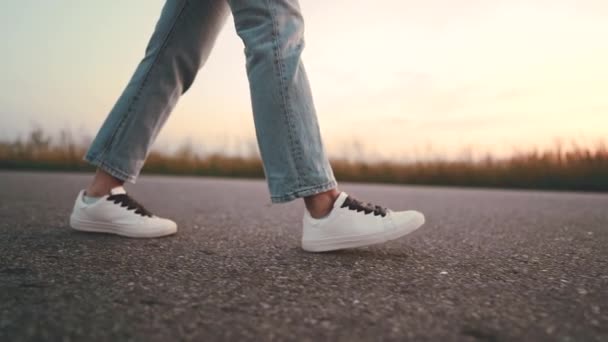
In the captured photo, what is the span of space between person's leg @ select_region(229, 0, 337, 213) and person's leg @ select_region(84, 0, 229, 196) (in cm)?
40

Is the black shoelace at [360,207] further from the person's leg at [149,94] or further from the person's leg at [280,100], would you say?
the person's leg at [149,94]

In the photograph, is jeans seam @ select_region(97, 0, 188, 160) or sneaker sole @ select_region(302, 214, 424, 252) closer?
sneaker sole @ select_region(302, 214, 424, 252)

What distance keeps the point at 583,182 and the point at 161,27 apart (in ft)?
24.7

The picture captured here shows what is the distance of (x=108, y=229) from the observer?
2059 millimetres

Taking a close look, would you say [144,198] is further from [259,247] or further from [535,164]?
[535,164]

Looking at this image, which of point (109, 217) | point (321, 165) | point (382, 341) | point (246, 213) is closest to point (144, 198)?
point (246, 213)

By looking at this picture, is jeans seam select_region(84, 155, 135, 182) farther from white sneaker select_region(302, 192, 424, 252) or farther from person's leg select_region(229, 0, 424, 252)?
white sneaker select_region(302, 192, 424, 252)

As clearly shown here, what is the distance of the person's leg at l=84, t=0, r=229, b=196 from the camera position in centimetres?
203

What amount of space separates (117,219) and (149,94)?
0.54 meters

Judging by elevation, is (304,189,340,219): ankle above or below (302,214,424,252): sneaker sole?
above

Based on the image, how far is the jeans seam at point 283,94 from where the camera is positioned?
168cm

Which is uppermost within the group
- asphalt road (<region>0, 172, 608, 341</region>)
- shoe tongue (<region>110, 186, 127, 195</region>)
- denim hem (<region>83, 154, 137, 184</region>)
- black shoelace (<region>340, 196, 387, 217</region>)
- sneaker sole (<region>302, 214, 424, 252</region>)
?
denim hem (<region>83, 154, 137, 184</region>)

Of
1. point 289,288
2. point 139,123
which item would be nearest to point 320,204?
point 289,288

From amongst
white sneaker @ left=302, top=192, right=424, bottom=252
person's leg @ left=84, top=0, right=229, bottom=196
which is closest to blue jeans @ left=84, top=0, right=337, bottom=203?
white sneaker @ left=302, top=192, right=424, bottom=252
